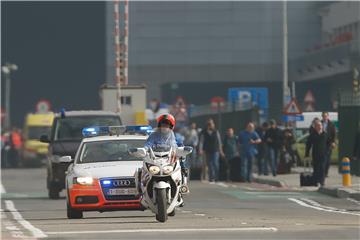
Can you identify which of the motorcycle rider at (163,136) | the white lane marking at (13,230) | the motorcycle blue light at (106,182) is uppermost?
the motorcycle rider at (163,136)

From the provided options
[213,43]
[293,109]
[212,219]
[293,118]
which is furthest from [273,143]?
[213,43]

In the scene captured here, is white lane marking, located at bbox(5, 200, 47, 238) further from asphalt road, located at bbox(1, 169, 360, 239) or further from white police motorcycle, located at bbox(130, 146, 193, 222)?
white police motorcycle, located at bbox(130, 146, 193, 222)

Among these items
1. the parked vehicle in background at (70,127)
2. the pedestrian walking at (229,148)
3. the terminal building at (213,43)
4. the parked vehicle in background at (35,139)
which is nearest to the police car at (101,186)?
the parked vehicle in background at (70,127)

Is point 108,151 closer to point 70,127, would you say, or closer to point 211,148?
point 70,127

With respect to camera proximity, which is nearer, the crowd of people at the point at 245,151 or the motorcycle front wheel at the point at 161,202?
the motorcycle front wheel at the point at 161,202

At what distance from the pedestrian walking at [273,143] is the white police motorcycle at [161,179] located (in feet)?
58.6

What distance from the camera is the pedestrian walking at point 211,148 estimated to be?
115ft

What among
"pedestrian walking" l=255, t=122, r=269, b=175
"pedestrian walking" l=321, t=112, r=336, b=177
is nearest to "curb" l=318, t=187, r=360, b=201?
"pedestrian walking" l=321, t=112, r=336, b=177

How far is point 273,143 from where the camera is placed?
1396 inches

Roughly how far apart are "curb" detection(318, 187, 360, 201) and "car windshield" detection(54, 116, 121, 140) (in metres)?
4.84

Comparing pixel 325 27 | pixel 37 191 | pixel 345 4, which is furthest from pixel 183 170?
pixel 325 27

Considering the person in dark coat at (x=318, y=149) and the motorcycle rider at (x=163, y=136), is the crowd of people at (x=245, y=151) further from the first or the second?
the motorcycle rider at (x=163, y=136)

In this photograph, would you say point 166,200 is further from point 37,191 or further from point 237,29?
point 237,29

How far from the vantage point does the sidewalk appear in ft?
84.6
